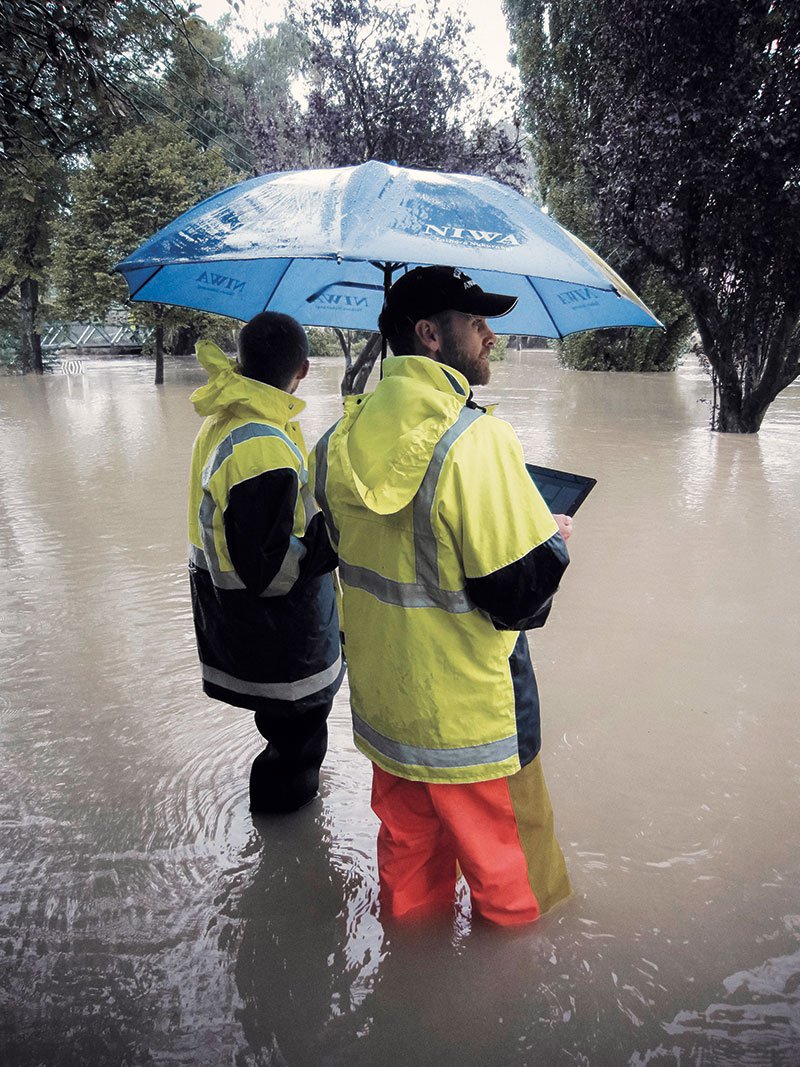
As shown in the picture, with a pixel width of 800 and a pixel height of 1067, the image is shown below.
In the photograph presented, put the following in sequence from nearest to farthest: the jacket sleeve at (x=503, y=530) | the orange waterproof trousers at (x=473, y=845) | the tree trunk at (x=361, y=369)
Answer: the jacket sleeve at (x=503, y=530) < the orange waterproof trousers at (x=473, y=845) < the tree trunk at (x=361, y=369)

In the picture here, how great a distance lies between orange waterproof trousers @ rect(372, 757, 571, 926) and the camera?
6.69 ft

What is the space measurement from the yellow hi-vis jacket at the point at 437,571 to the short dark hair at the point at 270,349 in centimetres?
46

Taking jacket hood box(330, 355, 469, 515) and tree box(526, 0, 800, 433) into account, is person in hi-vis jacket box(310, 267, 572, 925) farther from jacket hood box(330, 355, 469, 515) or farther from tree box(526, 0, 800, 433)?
tree box(526, 0, 800, 433)

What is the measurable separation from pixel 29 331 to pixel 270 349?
27.1 metres

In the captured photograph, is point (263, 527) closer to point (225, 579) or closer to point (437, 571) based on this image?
point (225, 579)

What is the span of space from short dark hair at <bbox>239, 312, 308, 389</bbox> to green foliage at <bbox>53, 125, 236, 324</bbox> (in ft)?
60.4

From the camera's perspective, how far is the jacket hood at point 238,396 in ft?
8.01

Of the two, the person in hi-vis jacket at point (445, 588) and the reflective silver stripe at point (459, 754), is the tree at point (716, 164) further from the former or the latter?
the reflective silver stripe at point (459, 754)

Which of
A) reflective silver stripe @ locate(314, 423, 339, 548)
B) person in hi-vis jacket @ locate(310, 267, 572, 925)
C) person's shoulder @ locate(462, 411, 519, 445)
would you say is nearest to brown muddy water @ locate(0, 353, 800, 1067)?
person in hi-vis jacket @ locate(310, 267, 572, 925)

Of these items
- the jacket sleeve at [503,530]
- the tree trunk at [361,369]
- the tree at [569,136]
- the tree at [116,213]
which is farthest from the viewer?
the tree at [116,213]

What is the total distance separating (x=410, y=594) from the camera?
77.0 inches

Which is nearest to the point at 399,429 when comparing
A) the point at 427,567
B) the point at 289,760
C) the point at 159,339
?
the point at 427,567

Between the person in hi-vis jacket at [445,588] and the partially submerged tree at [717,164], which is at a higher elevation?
the partially submerged tree at [717,164]

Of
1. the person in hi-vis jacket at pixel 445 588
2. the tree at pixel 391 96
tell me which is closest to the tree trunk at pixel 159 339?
the tree at pixel 391 96
